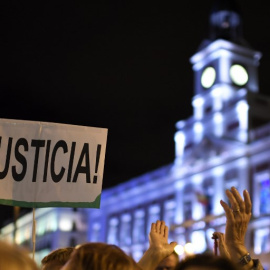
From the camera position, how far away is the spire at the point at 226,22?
1745 inches

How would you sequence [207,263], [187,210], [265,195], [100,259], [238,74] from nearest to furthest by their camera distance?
[207,263], [100,259], [265,195], [187,210], [238,74]

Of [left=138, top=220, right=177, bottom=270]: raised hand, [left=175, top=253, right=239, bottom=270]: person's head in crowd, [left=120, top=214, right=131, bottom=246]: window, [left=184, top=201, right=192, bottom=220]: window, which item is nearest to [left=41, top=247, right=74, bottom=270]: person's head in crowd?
[left=138, top=220, right=177, bottom=270]: raised hand

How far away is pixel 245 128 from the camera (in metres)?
38.5

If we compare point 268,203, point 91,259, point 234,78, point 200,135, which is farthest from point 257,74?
point 91,259

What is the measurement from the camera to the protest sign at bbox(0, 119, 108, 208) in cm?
516

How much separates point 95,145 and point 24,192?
742 mm

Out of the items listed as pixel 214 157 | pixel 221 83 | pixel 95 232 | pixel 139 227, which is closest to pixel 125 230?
pixel 139 227

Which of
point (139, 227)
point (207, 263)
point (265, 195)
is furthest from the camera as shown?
point (139, 227)

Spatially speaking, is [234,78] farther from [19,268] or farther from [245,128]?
[19,268]

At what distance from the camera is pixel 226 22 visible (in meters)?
45.6

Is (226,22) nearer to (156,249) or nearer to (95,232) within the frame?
(95,232)

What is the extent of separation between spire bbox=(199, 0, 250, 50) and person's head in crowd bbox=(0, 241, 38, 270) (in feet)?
143

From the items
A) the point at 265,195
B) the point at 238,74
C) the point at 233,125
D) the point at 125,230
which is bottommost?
the point at 265,195

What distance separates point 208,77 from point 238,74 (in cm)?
220
